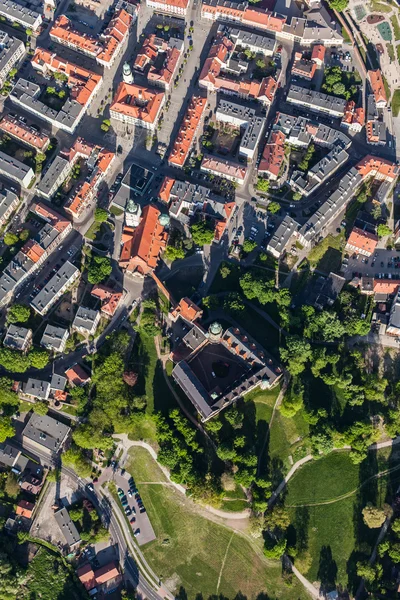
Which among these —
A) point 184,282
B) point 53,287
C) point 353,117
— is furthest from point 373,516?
point 353,117

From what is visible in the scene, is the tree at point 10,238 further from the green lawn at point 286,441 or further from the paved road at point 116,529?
the green lawn at point 286,441

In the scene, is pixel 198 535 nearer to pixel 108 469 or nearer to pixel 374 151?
pixel 108 469

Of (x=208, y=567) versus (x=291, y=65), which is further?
(x=291, y=65)

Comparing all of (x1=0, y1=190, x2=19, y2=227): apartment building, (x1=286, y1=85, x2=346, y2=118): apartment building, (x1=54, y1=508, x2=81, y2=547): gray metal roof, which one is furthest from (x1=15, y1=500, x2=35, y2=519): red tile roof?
(x1=286, y1=85, x2=346, y2=118): apartment building

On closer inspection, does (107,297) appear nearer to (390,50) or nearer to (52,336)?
(52,336)

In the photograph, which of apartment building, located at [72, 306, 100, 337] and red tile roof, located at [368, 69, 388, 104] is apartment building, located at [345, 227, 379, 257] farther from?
apartment building, located at [72, 306, 100, 337]

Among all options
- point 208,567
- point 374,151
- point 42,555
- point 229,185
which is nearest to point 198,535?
point 208,567

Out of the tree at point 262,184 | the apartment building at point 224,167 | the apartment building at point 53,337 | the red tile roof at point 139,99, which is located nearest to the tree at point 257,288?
the tree at point 262,184
